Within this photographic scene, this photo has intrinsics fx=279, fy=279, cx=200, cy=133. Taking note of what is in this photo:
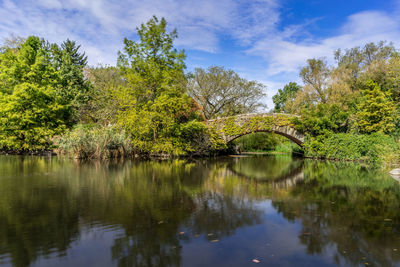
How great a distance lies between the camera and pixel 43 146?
21.6 m

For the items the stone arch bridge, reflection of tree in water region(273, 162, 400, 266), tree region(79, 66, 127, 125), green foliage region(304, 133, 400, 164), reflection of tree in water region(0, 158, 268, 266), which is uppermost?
tree region(79, 66, 127, 125)

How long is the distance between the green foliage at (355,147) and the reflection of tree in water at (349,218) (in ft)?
22.8

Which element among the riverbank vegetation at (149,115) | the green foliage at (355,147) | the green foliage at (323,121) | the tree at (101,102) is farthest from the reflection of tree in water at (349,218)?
the tree at (101,102)

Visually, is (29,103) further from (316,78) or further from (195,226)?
(316,78)

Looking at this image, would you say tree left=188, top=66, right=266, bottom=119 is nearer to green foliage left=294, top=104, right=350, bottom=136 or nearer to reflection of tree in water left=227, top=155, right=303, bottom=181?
green foliage left=294, top=104, right=350, bottom=136

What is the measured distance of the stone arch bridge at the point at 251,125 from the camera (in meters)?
20.8

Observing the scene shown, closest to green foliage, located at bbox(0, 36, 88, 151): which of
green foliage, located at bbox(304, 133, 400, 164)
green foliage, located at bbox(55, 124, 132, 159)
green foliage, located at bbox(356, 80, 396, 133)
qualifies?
green foliage, located at bbox(55, 124, 132, 159)

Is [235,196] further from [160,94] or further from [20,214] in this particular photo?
[160,94]

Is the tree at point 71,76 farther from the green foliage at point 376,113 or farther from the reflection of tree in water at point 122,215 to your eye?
the green foliage at point 376,113

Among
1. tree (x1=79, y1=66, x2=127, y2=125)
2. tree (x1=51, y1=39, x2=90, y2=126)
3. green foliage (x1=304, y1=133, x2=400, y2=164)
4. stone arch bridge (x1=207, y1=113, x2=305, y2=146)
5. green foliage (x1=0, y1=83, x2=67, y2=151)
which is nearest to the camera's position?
green foliage (x1=304, y1=133, x2=400, y2=164)

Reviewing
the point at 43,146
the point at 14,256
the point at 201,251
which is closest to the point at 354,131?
the point at 201,251

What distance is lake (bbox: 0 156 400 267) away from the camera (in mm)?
3385

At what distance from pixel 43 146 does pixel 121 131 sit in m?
7.50

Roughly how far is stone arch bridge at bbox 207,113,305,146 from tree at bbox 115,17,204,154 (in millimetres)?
1733
